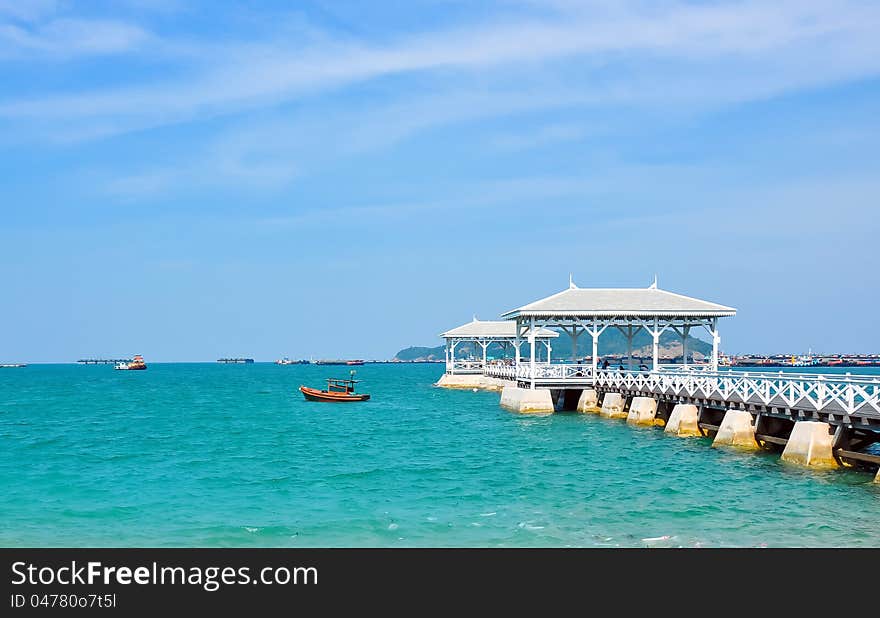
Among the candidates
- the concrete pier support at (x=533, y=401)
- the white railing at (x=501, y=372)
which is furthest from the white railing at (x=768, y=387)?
the white railing at (x=501, y=372)

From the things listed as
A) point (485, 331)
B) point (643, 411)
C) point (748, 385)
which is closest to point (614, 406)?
point (643, 411)

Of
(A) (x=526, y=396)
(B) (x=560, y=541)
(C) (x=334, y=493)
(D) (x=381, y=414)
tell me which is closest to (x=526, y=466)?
(C) (x=334, y=493)

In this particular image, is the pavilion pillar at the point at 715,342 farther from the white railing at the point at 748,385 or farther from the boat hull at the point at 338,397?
the boat hull at the point at 338,397

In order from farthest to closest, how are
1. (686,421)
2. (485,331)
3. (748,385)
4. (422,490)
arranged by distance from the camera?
(485,331) < (686,421) < (748,385) < (422,490)

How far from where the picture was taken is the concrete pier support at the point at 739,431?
26.4m

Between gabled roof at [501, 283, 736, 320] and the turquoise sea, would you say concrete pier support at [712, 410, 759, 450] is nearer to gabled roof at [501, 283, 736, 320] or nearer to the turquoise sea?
the turquoise sea

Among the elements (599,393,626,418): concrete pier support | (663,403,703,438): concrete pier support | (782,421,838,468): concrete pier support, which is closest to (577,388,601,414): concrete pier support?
(599,393,626,418): concrete pier support

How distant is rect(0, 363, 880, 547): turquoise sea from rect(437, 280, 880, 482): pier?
1041 millimetres

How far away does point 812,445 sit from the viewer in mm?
21875

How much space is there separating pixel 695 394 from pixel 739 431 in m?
4.74

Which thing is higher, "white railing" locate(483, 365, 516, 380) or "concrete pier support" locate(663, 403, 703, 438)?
"white railing" locate(483, 365, 516, 380)

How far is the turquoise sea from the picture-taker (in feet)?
52.3

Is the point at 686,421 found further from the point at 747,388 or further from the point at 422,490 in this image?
the point at 422,490

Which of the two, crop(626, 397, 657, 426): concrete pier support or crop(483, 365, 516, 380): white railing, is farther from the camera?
crop(483, 365, 516, 380): white railing
